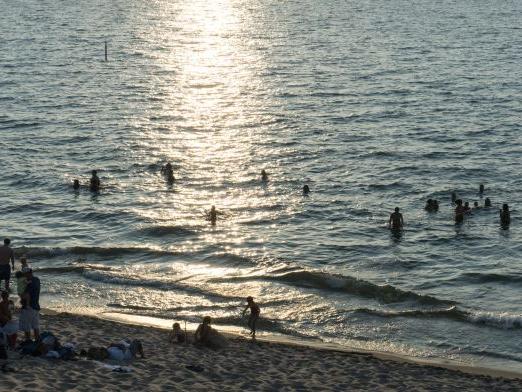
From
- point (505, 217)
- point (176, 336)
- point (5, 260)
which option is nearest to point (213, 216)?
point (505, 217)

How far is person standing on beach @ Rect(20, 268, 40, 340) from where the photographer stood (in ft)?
81.4

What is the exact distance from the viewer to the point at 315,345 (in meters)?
30.9

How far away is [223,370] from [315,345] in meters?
5.88

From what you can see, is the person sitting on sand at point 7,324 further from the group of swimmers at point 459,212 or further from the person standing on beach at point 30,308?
the group of swimmers at point 459,212

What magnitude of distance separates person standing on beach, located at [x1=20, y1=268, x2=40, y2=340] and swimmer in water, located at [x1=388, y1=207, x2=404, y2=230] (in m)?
21.4

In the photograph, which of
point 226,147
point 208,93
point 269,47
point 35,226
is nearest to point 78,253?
point 35,226

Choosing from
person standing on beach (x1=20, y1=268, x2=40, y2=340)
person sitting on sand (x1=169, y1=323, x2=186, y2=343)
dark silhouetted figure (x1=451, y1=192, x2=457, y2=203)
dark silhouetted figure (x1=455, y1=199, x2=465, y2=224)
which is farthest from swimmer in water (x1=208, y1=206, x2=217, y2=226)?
person standing on beach (x1=20, y1=268, x2=40, y2=340)

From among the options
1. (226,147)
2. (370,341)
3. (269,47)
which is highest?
(269,47)

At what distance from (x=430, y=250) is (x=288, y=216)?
24.3ft

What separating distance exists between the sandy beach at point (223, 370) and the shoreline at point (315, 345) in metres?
0.39

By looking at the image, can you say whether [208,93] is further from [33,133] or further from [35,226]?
[35,226]

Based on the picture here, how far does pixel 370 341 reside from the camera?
31.9 meters

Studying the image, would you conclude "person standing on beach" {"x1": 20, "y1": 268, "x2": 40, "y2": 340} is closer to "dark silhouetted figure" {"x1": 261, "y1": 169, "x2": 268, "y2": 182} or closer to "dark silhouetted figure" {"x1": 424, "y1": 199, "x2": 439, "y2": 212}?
"dark silhouetted figure" {"x1": 424, "y1": 199, "x2": 439, "y2": 212}

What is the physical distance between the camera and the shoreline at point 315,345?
1141 inches
